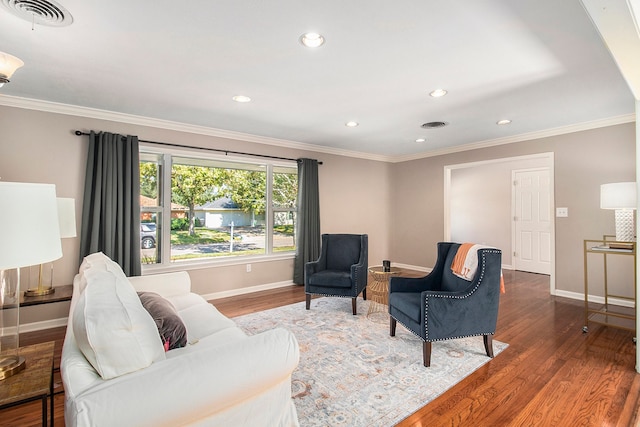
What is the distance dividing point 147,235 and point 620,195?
17.0 feet

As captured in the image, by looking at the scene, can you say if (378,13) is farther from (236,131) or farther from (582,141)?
(582,141)

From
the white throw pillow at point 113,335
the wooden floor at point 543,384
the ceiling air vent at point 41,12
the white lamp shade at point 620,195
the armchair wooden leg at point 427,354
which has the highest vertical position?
the ceiling air vent at point 41,12

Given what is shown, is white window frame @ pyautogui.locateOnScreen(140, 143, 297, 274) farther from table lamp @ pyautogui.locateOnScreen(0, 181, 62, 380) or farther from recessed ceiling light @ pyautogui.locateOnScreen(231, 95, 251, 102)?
table lamp @ pyautogui.locateOnScreen(0, 181, 62, 380)

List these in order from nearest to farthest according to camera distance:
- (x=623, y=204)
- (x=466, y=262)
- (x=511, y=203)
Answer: (x=466, y=262), (x=623, y=204), (x=511, y=203)

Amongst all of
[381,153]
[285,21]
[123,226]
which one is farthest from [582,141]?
[123,226]

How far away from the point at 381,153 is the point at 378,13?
4521mm

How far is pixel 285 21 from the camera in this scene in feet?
6.41

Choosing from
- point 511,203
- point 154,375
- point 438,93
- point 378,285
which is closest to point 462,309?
point 378,285

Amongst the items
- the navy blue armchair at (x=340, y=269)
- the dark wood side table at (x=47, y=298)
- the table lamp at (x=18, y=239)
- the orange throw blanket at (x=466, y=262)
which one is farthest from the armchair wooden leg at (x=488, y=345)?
the dark wood side table at (x=47, y=298)

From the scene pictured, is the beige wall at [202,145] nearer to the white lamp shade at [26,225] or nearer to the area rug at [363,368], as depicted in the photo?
the area rug at [363,368]

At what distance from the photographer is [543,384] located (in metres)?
2.23

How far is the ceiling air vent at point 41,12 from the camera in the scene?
5.77 ft

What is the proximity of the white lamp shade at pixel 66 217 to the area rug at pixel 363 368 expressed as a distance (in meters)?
1.81

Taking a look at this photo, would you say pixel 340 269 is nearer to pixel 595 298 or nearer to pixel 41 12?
pixel 595 298
